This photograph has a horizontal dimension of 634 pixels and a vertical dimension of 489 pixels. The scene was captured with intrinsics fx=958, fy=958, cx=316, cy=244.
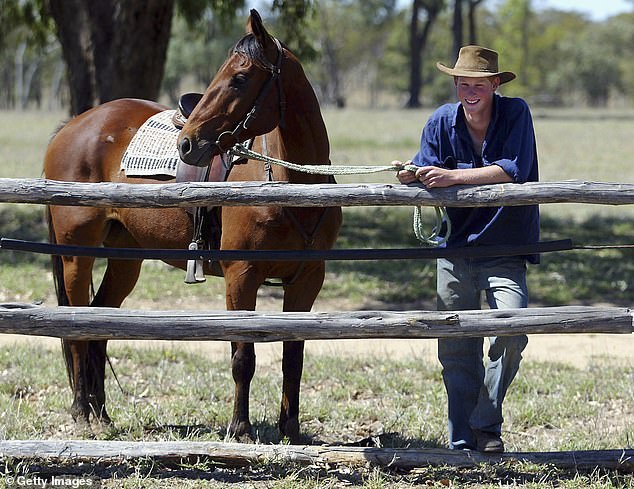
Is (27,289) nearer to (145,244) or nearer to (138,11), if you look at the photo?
(138,11)

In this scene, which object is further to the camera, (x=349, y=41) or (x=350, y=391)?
(x=349, y=41)

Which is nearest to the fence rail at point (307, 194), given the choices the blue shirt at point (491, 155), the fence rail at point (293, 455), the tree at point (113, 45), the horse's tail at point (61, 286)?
the blue shirt at point (491, 155)

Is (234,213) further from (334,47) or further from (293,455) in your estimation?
(334,47)

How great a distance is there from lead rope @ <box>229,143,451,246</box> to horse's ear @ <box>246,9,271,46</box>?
0.57 m

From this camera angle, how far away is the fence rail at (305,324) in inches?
180

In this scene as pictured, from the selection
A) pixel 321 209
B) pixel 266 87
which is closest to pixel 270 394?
pixel 321 209

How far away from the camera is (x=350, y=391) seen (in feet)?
22.4

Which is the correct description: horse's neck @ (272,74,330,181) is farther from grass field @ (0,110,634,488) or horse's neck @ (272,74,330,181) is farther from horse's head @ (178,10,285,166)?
grass field @ (0,110,634,488)

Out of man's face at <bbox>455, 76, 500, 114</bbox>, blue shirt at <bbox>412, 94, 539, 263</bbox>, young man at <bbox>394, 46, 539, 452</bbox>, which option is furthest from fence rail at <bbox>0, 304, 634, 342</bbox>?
man's face at <bbox>455, 76, 500, 114</bbox>

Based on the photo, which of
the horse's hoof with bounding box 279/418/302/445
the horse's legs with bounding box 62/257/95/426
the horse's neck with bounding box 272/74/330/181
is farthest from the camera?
the horse's legs with bounding box 62/257/95/426

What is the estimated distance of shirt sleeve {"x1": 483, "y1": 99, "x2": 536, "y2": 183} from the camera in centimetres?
470

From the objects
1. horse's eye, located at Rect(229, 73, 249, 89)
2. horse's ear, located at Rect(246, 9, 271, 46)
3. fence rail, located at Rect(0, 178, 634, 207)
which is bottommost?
fence rail, located at Rect(0, 178, 634, 207)

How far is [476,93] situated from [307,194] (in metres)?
0.98

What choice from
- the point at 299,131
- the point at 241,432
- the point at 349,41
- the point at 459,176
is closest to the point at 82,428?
the point at 241,432
